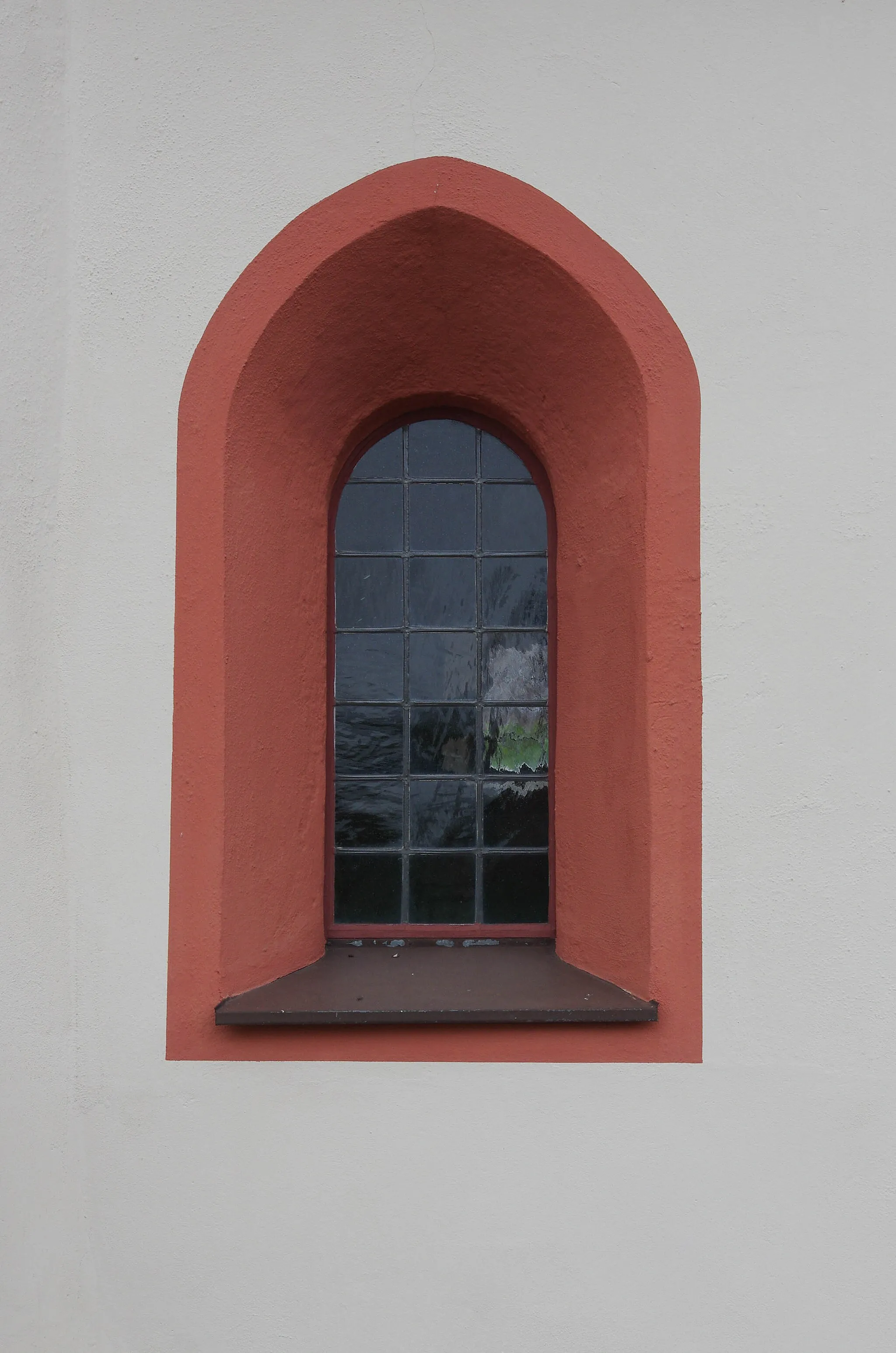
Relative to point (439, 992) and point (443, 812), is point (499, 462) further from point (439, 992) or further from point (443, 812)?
point (439, 992)

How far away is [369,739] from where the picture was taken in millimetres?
2684

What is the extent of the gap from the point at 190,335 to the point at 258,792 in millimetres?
1294

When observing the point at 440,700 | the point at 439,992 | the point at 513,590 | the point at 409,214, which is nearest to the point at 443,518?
the point at 513,590

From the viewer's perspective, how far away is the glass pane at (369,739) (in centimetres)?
268

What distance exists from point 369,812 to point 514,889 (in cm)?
53

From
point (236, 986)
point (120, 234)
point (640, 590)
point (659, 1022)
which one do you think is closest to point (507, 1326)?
point (659, 1022)

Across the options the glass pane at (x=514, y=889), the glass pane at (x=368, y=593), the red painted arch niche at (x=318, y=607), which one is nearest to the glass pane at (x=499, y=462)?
the red painted arch niche at (x=318, y=607)

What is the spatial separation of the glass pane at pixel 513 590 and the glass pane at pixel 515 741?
0.30 metres

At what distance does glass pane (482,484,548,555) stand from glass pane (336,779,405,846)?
844mm

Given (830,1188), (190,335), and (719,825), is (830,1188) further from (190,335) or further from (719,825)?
(190,335)

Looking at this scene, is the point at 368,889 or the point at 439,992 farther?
the point at 368,889

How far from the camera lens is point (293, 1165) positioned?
219 cm

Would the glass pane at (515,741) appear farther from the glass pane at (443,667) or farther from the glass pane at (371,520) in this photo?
the glass pane at (371,520)

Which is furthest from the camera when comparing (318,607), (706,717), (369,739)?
(369,739)
